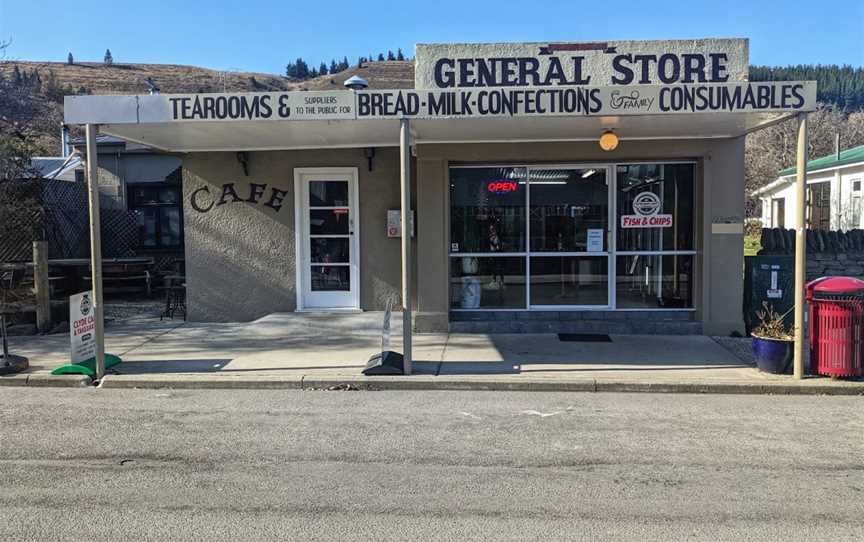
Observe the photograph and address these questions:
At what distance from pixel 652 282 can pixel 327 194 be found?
5.43 m

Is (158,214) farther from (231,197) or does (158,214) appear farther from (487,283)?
(487,283)

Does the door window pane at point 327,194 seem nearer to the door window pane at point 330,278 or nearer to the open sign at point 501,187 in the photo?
the door window pane at point 330,278

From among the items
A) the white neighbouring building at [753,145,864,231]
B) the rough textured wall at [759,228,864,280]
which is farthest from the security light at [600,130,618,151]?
the white neighbouring building at [753,145,864,231]

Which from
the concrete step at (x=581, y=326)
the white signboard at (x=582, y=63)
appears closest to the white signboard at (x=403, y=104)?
the white signboard at (x=582, y=63)

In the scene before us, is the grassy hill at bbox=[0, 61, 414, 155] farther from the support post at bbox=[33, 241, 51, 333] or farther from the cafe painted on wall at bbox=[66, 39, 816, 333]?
the support post at bbox=[33, 241, 51, 333]

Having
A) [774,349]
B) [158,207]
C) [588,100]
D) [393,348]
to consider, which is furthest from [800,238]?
[158,207]

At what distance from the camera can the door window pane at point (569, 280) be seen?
11047 mm

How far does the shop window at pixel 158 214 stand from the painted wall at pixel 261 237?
5151 mm

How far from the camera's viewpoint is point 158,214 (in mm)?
16703

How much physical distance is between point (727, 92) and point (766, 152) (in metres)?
32.6

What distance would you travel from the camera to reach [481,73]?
1039 centimetres

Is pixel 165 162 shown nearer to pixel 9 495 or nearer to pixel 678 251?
pixel 678 251

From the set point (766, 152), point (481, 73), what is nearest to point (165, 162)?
point (481, 73)

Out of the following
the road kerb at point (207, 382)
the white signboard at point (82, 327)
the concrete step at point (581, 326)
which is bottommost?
the road kerb at point (207, 382)
